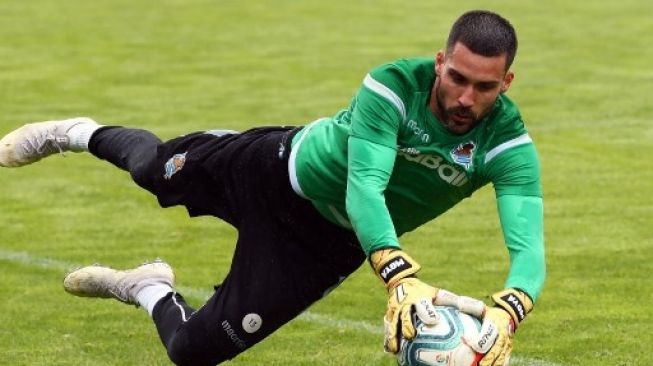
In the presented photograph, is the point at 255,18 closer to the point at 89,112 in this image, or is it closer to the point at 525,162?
the point at 89,112

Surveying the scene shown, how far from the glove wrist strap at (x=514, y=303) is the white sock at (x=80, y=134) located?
3.67 metres

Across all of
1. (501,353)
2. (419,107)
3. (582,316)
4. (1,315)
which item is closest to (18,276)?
(1,315)

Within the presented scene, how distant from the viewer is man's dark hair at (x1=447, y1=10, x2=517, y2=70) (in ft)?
22.5

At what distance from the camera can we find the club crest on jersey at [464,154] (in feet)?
23.9

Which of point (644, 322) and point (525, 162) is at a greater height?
point (525, 162)

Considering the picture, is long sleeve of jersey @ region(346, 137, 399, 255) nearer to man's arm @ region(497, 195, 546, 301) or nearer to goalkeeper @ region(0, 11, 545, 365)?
goalkeeper @ region(0, 11, 545, 365)

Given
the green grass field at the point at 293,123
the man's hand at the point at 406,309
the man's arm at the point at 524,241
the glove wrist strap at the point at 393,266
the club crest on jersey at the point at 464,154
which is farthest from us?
the green grass field at the point at 293,123

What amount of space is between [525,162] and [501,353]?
3.76ft

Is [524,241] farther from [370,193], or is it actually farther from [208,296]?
[208,296]

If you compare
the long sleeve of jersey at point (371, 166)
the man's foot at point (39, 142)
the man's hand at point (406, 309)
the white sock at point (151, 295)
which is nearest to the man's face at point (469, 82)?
the long sleeve of jersey at point (371, 166)

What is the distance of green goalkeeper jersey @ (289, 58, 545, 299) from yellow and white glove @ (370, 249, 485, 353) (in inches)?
5.1

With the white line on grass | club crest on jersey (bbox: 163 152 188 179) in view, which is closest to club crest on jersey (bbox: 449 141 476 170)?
club crest on jersey (bbox: 163 152 188 179)

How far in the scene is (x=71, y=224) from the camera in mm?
13430

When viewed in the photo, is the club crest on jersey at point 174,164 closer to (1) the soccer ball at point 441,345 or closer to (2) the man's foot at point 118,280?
(2) the man's foot at point 118,280
